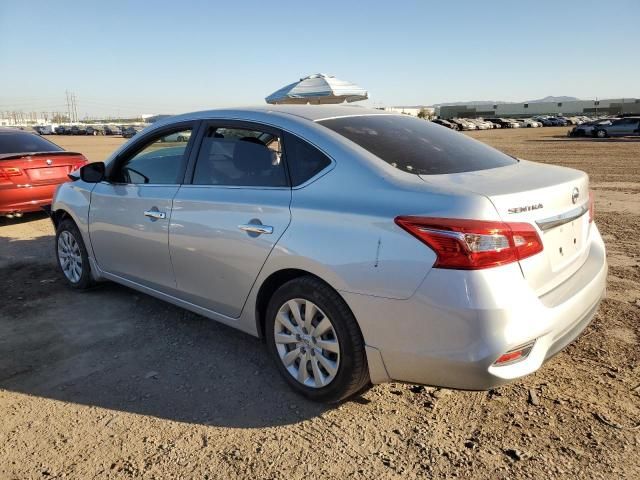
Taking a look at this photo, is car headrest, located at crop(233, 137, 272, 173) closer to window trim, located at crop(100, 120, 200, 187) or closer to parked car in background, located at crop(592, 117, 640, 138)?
window trim, located at crop(100, 120, 200, 187)

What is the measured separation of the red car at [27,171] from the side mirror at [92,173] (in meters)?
3.85

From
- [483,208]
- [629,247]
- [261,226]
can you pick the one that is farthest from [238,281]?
[629,247]

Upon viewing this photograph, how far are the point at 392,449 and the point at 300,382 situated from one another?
2.20 ft

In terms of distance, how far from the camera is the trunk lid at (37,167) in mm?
7434

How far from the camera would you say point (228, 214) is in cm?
318

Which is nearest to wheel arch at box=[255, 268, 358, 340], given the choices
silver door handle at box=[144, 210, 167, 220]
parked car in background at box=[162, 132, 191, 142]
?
silver door handle at box=[144, 210, 167, 220]

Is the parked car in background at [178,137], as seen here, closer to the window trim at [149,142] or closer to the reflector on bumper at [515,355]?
the window trim at [149,142]

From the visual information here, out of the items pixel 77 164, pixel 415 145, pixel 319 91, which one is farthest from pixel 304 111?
pixel 319 91

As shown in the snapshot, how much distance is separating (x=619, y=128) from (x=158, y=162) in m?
36.8

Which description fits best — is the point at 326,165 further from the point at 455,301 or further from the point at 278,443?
the point at 278,443

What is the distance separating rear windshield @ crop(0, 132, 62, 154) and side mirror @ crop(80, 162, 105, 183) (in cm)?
445

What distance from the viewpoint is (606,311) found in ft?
13.2

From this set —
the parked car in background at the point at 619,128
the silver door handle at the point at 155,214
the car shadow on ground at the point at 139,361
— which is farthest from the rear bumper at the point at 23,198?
the parked car in background at the point at 619,128

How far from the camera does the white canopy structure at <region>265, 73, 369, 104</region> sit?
1588 cm
